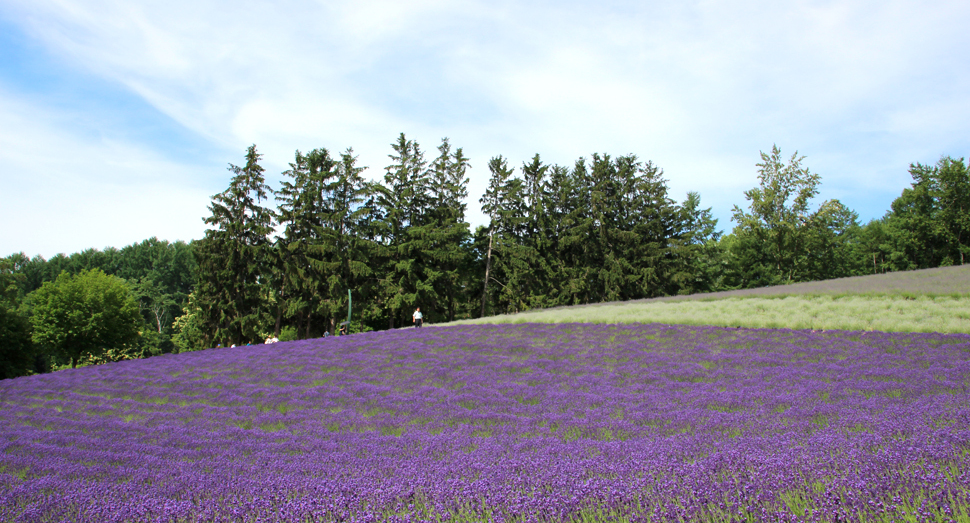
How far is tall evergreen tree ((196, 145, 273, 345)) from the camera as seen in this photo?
3991 cm

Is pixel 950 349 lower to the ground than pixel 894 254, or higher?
lower

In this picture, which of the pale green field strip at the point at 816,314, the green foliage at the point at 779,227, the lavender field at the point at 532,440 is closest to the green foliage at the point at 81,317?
the lavender field at the point at 532,440

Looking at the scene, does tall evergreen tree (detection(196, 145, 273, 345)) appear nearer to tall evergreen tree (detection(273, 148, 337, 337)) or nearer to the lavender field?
tall evergreen tree (detection(273, 148, 337, 337))

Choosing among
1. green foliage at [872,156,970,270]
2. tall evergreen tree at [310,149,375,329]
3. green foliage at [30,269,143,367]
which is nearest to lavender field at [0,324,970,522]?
tall evergreen tree at [310,149,375,329]

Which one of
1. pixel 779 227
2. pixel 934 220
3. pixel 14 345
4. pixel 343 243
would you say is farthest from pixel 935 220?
pixel 14 345

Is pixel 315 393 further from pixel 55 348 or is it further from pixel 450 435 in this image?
pixel 55 348

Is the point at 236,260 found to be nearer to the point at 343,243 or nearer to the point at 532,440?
the point at 343,243

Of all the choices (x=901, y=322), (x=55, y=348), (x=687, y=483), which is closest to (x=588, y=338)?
(x=901, y=322)

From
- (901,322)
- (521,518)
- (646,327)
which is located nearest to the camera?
(521,518)

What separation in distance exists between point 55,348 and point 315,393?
4974cm

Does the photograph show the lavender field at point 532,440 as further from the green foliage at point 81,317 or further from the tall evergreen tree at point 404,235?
the green foliage at point 81,317

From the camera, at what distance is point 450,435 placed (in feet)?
22.6

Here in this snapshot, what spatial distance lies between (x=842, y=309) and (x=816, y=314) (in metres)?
0.93

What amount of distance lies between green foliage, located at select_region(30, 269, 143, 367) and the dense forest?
0.15m
